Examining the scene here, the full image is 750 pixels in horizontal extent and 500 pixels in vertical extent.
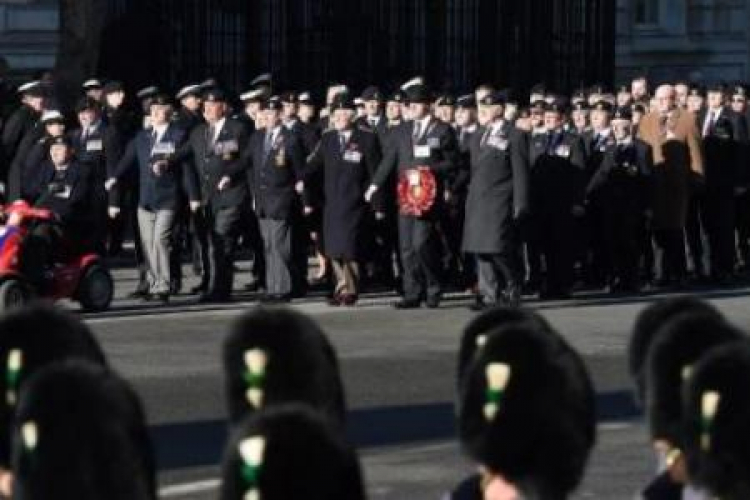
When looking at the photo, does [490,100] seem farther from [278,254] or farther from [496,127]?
[278,254]

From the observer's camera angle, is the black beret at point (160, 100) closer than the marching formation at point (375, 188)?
No

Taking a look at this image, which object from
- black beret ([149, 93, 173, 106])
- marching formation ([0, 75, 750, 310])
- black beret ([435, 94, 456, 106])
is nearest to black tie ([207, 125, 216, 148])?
→ marching formation ([0, 75, 750, 310])

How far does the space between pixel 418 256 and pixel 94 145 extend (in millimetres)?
3162

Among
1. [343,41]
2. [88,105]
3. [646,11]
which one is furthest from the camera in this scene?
[646,11]

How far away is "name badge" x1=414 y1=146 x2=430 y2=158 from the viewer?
20.9 metres

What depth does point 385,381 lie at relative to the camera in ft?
52.6

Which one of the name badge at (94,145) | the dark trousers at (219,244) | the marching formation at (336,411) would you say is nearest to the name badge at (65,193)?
the dark trousers at (219,244)

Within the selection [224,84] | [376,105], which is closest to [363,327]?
[376,105]

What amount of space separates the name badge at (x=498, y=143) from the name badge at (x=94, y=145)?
355 centimetres

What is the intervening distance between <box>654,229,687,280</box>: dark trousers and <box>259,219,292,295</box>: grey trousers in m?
4.32

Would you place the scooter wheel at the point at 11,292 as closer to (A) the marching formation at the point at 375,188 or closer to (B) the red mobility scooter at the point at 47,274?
(B) the red mobility scooter at the point at 47,274

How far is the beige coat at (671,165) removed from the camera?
24125 millimetres

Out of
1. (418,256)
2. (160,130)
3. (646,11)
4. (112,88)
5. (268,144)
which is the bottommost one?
(418,256)

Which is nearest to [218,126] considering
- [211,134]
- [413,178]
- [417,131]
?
[211,134]
